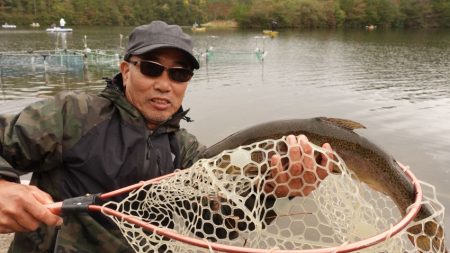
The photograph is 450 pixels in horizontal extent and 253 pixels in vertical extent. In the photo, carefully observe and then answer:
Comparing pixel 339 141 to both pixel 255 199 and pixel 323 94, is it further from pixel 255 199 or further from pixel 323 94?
pixel 323 94

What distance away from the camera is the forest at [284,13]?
101m

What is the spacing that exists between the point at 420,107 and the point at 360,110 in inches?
121

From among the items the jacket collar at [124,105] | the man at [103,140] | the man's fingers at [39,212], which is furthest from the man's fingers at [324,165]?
the man's fingers at [39,212]

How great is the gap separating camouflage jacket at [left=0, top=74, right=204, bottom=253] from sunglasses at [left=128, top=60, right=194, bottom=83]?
0.24m

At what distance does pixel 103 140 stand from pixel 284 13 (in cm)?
10734

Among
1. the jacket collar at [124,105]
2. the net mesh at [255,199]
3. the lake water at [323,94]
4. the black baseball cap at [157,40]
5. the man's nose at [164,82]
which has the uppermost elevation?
the black baseball cap at [157,40]

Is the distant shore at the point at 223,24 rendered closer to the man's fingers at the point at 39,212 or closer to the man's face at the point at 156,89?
the man's face at the point at 156,89

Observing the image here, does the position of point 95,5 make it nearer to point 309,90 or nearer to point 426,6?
point 426,6

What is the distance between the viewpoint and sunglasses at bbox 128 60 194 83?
287 cm

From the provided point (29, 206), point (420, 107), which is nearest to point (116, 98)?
point (29, 206)

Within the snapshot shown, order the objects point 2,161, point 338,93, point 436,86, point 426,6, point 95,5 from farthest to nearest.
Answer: point 95,5 < point 426,6 < point 436,86 < point 338,93 < point 2,161

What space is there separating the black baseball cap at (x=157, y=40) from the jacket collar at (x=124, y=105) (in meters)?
0.22

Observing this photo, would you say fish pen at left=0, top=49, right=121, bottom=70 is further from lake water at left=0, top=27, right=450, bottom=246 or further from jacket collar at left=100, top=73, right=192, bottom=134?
jacket collar at left=100, top=73, right=192, bottom=134

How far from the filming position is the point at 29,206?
2.02 meters
